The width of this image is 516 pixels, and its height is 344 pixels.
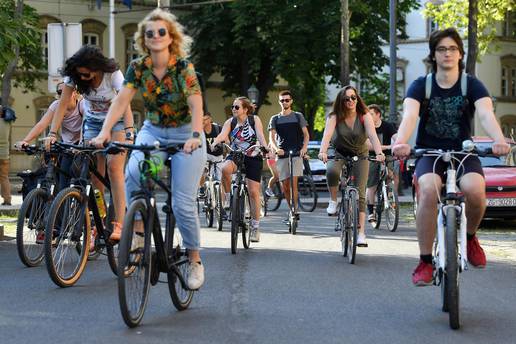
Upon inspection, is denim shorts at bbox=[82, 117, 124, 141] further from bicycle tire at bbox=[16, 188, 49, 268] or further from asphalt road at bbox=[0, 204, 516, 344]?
asphalt road at bbox=[0, 204, 516, 344]

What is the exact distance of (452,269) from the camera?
6262 millimetres

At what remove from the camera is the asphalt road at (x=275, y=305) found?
6199mm

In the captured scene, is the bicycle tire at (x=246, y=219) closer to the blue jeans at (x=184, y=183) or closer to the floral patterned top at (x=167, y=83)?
the blue jeans at (x=184, y=183)

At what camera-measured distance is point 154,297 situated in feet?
24.9

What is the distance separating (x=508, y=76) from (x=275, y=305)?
187 feet

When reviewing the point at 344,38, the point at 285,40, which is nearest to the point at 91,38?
the point at 285,40

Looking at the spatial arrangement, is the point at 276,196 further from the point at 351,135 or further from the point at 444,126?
the point at 444,126

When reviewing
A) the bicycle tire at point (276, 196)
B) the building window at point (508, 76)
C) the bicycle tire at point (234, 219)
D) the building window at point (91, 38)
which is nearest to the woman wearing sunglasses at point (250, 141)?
the bicycle tire at point (234, 219)

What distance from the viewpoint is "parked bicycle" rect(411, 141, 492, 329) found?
20.6 ft

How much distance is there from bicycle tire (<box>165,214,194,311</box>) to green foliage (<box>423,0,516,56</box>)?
28.9 meters

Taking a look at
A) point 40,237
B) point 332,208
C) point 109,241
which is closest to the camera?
point 109,241

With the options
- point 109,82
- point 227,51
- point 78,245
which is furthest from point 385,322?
point 227,51

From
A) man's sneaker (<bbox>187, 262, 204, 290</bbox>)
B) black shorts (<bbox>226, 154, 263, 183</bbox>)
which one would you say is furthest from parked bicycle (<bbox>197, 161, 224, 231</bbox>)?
man's sneaker (<bbox>187, 262, 204, 290</bbox>)

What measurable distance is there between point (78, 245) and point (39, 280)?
1.95ft
